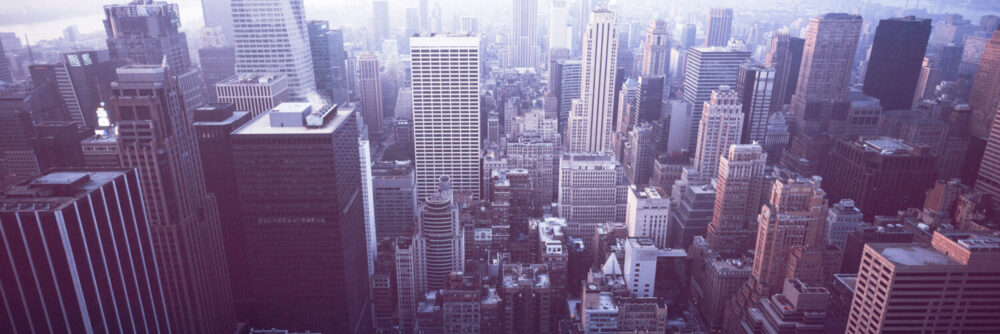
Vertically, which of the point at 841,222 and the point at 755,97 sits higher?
the point at 755,97

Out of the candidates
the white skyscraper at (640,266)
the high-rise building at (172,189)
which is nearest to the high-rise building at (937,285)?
the white skyscraper at (640,266)

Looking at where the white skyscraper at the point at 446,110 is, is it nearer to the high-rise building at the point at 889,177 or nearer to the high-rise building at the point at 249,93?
the high-rise building at the point at 249,93

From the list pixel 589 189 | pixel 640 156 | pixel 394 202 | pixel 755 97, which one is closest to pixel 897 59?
pixel 755 97

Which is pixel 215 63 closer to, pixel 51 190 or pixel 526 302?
pixel 526 302

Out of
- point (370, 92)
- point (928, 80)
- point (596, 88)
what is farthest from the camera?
point (370, 92)

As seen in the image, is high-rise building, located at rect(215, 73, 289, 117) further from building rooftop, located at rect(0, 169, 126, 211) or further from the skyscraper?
the skyscraper

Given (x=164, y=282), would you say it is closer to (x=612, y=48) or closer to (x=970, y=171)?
(x=612, y=48)
